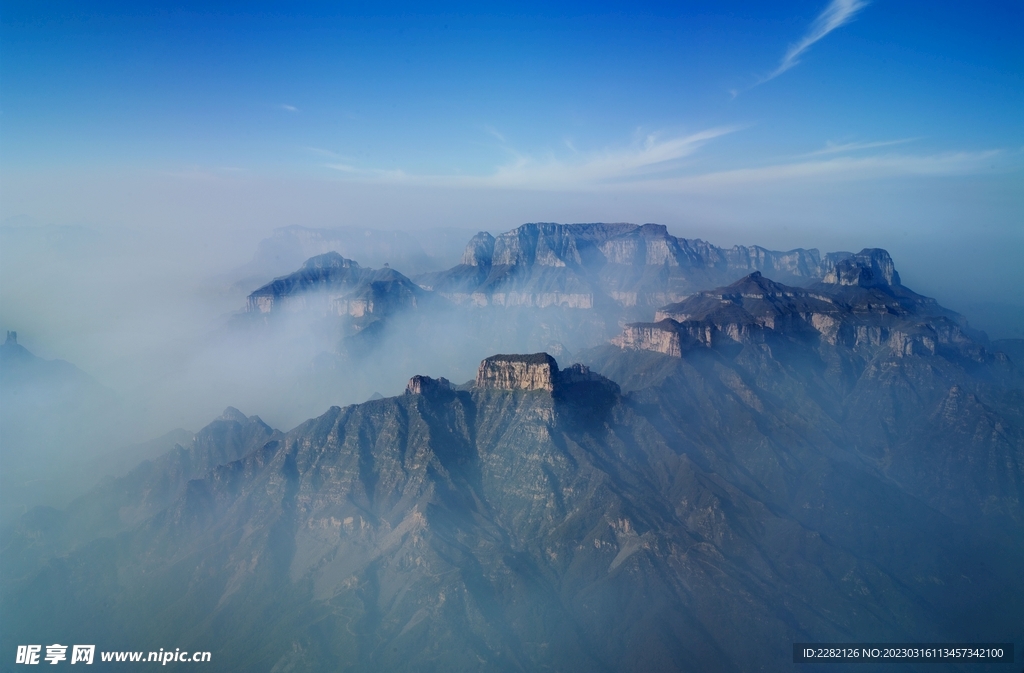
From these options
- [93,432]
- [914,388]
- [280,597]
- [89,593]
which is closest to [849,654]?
[280,597]

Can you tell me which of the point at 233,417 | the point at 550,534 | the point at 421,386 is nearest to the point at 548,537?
the point at 550,534

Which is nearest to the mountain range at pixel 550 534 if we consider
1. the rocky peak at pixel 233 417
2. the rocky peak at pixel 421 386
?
the rocky peak at pixel 421 386

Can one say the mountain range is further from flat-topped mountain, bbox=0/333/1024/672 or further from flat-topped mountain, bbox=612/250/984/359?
flat-topped mountain, bbox=612/250/984/359

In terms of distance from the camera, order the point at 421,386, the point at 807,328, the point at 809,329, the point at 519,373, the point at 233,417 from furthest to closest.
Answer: the point at 807,328, the point at 809,329, the point at 233,417, the point at 519,373, the point at 421,386

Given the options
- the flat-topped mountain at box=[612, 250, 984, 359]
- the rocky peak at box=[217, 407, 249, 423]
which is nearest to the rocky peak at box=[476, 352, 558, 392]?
the flat-topped mountain at box=[612, 250, 984, 359]

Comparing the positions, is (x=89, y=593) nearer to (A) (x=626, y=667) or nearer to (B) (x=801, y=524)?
(A) (x=626, y=667)

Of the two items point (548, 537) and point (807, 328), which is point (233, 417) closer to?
point (548, 537)

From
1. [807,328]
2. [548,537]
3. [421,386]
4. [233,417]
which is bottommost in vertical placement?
[548,537]
